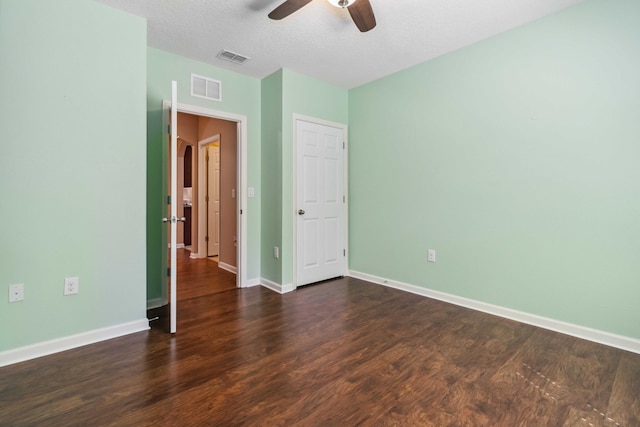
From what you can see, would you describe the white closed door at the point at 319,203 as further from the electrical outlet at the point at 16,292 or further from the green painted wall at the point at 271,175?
the electrical outlet at the point at 16,292

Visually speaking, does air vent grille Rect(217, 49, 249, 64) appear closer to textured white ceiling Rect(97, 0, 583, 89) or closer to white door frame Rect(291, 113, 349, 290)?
textured white ceiling Rect(97, 0, 583, 89)

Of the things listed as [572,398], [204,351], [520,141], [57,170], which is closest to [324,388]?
[204,351]

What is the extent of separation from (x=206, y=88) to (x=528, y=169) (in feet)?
10.8

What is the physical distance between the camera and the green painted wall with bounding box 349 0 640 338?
2252 millimetres

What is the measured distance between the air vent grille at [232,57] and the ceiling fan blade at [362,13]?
1.53 meters

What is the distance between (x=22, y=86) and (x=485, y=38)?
370 centimetres

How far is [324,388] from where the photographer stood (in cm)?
176

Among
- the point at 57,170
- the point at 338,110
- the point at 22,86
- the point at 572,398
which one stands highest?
the point at 338,110

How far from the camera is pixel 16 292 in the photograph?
80.4 inches

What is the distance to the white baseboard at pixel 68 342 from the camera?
79.3 inches

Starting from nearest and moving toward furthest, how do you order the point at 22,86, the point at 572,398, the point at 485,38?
1. the point at 572,398
2. the point at 22,86
3. the point at 485,38

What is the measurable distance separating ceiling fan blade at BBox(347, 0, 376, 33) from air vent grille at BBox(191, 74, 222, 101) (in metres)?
1.92

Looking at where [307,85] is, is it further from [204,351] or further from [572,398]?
[572,398]

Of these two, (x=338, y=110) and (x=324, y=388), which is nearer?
(x=324, y=388)
